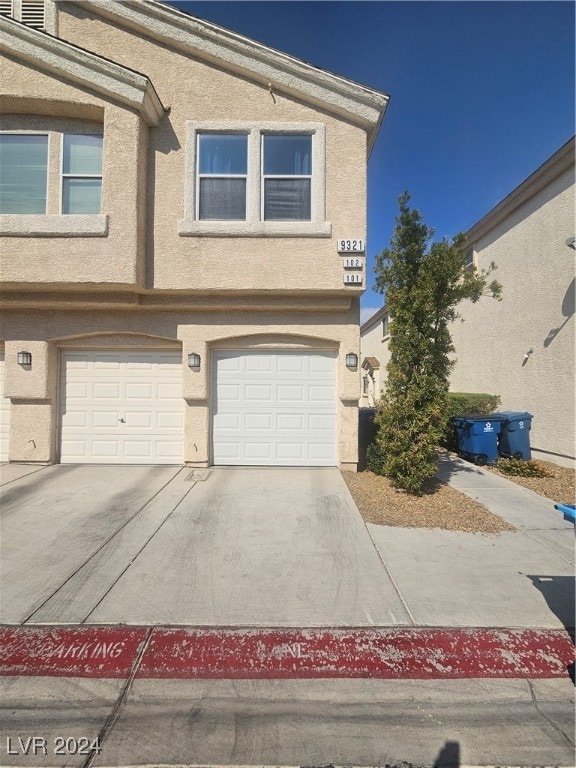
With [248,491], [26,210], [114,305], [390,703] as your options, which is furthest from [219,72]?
[390,703]

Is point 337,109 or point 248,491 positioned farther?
point 337,109

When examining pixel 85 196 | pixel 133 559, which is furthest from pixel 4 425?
pixel 133 559

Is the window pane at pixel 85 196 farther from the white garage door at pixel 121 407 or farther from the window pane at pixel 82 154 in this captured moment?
the white garage door at pixel 121 407

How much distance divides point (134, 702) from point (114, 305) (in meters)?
5.88

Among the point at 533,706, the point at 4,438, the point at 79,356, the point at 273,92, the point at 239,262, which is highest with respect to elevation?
the point at 273,92

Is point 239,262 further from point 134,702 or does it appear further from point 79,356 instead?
point 134,702

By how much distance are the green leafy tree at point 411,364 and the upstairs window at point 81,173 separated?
5206 mm

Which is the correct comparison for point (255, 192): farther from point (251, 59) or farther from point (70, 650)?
point (70, 650)

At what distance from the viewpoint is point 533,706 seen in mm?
2025

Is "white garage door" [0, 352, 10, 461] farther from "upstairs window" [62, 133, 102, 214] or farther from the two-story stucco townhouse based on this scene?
"upstairs window" [62, 133, 102, 214]

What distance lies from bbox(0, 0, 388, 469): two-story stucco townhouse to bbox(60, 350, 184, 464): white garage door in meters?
0.03

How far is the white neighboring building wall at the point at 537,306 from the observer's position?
7.11 metres

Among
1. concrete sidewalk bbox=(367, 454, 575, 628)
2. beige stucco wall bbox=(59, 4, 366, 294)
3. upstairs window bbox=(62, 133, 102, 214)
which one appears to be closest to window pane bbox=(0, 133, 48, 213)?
upstairs window bbox=(62, 133, 102, 214)

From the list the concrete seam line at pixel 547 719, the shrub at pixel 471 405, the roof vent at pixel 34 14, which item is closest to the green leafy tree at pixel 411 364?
the concrete seam line at pixel 547 719
